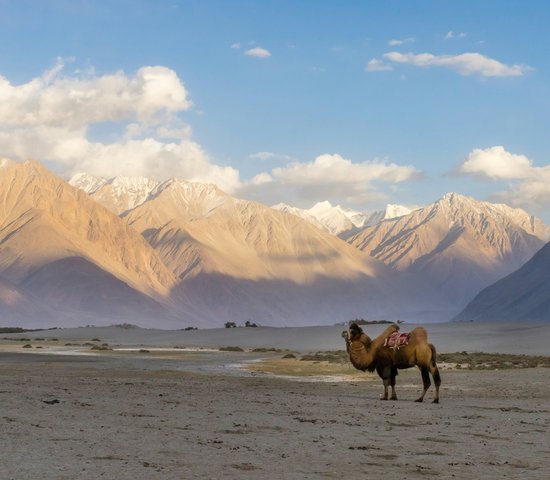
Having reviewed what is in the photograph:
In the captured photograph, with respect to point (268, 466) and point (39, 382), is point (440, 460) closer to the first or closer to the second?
point (268, 466)

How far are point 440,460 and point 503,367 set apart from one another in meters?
27.7

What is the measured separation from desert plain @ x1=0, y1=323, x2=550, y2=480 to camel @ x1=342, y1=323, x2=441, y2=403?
0.80 m

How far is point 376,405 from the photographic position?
74.6 feet

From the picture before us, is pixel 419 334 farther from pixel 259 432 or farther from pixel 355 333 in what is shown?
pixel 259 432

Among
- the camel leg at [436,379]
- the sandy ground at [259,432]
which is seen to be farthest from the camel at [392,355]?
the sandy ground at [259,432]

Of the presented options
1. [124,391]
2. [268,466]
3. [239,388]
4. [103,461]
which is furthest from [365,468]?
[239,388]

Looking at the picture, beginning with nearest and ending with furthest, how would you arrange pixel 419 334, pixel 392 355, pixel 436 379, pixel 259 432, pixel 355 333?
pixel 259 432 < pixel 436 379 < pixel 419 334 < pixel 392 355 < pixel 355 333

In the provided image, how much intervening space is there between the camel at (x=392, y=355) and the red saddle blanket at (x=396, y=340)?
0.08m

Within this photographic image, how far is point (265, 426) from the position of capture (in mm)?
17547

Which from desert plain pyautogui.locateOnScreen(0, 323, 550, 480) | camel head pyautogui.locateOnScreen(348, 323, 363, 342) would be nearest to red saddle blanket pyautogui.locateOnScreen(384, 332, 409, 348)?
camel head pyautogui.locateOnScreen(348, 323, 363, 342)

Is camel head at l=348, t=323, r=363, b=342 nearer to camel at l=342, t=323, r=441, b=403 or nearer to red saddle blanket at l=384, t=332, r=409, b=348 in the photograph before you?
camel at l=342, t=323, r=441, b=403

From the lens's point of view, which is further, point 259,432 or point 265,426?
point 265,426

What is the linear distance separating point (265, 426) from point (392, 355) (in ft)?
25.6

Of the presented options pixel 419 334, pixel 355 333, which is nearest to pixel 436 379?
pixel 419 334
